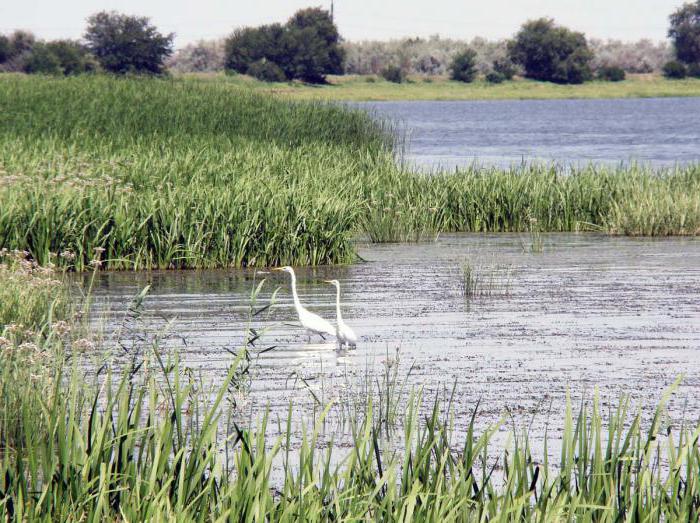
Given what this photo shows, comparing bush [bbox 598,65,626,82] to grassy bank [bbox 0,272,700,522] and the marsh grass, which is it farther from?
grassy bank [bbox 0,272,700,522]

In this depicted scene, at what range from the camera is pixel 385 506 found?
546 centimetres

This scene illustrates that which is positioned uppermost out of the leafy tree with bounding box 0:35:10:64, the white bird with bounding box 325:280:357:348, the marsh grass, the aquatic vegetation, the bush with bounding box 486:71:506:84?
the leafy tree with bounding box 0:35:10:64

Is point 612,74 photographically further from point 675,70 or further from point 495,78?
point 495,78

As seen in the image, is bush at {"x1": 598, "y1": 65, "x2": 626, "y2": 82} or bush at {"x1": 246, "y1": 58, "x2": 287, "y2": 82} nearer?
bush at {"x1": 246, "y1": 58, "x2": 287, "y2": 82}

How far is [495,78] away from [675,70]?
65.6 ft

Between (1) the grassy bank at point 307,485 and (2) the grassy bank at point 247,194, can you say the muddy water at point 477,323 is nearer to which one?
(2) the grassy bank at point 247,194

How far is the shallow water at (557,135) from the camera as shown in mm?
48672

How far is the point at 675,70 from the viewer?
12900cm

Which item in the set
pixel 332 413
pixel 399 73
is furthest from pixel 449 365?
pixel 399 73

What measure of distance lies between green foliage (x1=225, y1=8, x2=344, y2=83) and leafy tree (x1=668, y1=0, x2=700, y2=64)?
43.0m

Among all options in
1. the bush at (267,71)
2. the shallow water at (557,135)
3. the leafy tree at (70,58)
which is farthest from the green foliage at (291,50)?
the leafy tree at (70,58)

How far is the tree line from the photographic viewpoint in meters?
103

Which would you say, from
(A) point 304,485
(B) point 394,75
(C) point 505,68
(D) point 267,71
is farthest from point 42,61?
(A) point 304,485

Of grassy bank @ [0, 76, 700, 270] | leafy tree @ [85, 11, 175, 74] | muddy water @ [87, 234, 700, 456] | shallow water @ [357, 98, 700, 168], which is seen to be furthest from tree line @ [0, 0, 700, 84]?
muddy water @ [87, 234, 700, 456]
